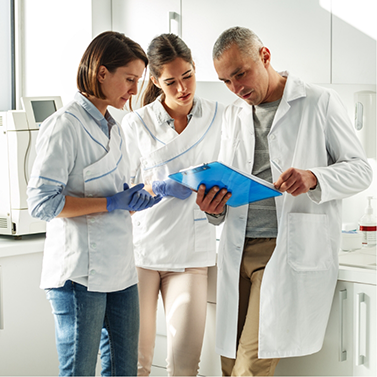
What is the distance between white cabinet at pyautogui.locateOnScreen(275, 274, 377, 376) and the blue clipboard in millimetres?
464

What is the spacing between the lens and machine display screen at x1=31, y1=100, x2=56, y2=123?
Result: 85.4 inches

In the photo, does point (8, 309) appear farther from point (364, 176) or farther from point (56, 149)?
point (364, 176)

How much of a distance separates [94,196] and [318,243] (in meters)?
0.64

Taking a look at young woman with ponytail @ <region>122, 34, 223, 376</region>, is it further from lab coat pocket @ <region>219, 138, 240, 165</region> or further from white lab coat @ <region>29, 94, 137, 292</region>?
white lab coat @ <region>29, 94, 137, 292</region>

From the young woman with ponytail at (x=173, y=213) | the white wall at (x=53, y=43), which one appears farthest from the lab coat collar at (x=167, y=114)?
the white wall at (x=53, y=43)

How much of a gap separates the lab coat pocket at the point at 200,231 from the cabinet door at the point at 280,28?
70 cm

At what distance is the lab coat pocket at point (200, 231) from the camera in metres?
1.71

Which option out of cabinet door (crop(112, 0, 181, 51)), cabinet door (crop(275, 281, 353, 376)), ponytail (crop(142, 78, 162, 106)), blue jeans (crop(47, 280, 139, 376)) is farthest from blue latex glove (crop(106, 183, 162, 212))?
cabinet door (crop(112, 0, 181, 51))

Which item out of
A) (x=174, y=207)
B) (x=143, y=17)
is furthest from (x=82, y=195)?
(x=143, y=17)

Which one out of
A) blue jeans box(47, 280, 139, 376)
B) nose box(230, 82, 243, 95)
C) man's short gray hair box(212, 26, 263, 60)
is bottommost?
blue jeans box(47, 280, 139, 376)

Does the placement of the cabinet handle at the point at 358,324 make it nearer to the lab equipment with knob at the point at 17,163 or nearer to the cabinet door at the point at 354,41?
the cabinet door at the point at 354,41

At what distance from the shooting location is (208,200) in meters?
1.39

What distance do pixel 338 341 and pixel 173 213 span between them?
0.68 meters

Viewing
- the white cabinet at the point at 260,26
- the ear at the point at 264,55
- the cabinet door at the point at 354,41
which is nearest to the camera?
the ear at the point at 264,55
